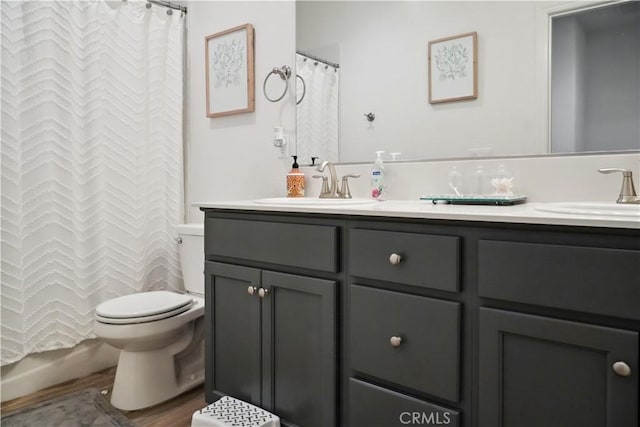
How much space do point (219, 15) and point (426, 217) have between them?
71.6 inches

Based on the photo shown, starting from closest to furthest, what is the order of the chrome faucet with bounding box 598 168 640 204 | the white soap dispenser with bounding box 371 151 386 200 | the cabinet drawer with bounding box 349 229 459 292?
the cabinet drawer with bounding box 349 229 459 292 → the chrome faucet with bounding box 598 168 640 204 → the white soap dispenser with bounding box 371 151 386 200

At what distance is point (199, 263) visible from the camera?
2.27 metres

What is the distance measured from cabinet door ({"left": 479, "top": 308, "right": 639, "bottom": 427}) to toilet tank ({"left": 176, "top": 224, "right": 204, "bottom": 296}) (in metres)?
1.52

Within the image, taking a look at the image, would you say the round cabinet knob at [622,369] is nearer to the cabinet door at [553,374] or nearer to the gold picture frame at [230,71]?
the cabinet door at [553,374]

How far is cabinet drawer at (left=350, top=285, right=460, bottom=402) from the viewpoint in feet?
3.85

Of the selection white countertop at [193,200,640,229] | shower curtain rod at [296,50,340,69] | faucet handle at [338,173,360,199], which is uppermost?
shower curtain rod at [296,50,340,69]

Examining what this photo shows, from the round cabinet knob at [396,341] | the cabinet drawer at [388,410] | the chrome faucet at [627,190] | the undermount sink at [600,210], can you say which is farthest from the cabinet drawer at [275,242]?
the chrome faucet at [627,190]

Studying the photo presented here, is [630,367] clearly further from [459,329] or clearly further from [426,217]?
[426,217]

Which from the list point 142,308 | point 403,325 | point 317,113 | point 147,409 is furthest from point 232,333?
point 317,113

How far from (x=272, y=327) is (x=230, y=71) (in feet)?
4.64

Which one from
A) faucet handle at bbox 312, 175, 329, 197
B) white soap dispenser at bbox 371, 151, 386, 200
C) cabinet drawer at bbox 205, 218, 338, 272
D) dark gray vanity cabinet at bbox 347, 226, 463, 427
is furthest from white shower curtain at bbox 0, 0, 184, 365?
dark gray vanity cabinet at bbox 347, 226, 463, 427

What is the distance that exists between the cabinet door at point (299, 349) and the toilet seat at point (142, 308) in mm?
583

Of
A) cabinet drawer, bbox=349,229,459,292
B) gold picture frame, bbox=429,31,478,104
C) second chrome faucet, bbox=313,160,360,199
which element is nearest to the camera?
cabinet drawer, bbox=349,229,459,292

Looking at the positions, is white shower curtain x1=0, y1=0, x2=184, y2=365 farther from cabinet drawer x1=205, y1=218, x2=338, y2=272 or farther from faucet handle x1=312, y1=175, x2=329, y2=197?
faucet handle x1=312, y1=175, x2=329, y2=197
